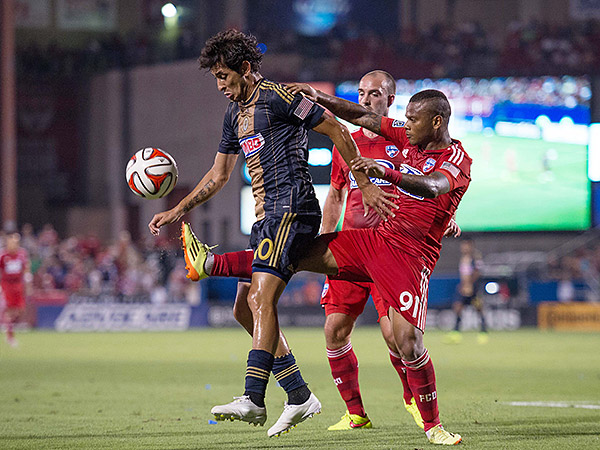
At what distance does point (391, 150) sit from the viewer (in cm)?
709

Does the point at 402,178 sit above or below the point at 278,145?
below

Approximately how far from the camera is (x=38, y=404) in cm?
857

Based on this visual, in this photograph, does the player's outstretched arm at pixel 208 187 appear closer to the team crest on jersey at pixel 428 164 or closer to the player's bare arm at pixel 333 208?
the player's bare arm at pixel 333 208

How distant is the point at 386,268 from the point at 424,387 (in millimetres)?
803

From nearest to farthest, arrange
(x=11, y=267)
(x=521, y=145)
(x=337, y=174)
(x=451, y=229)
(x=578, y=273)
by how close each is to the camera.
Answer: (x=451, y=229)
(x=337, y=174)
(x=11, y=267)
(x=578, y=273)
(x=521, y=145)

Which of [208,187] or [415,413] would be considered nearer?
[208,187]

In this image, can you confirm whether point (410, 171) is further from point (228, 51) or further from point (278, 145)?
point (228, 51)

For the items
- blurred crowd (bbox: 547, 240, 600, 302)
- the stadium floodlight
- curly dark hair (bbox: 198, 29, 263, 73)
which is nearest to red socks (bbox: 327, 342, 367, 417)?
curly dark hair (bbox: 198, 29, 263, 73)

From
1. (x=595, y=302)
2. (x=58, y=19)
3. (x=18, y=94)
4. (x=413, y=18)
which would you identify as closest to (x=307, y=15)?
(x=413, y=18)

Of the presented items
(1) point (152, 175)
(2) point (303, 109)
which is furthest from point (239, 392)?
(2) point (303, 109)

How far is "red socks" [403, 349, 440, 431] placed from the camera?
6047 millimetres

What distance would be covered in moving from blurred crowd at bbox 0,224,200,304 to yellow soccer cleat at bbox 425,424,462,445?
1763 centimetres

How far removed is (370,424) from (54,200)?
2677 centimetres

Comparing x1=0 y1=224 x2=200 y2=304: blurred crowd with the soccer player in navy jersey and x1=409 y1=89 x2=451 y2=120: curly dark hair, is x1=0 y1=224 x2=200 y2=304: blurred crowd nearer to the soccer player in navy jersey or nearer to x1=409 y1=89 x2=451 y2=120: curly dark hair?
the soccer player in navy jersey
